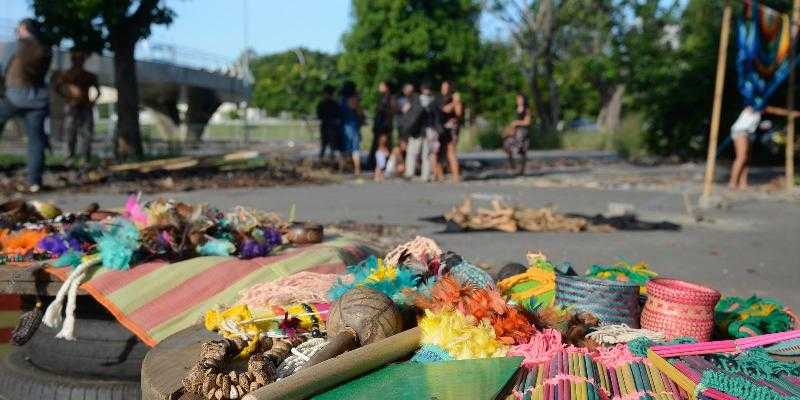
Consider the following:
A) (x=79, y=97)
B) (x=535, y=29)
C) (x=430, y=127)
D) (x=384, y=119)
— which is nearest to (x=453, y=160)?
(x=430, y=127)

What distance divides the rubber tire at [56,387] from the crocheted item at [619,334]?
6.38 feet

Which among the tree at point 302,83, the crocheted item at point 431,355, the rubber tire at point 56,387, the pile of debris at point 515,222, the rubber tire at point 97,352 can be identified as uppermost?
the tree at point 302,83

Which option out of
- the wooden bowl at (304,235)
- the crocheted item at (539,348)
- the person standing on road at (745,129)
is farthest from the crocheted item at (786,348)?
the person standing on road at (745,129)

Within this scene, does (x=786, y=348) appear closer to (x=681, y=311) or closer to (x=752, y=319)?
(x=681, y=311)

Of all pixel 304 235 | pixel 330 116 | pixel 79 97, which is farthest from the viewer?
pixel 330 116

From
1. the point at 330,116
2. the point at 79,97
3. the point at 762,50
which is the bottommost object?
the point at 330,116

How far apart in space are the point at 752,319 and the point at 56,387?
3.10 meters

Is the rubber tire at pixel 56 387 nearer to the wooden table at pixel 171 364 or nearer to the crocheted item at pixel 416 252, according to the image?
the wooden table at pixel 171 364

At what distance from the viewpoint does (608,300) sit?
3.05 m

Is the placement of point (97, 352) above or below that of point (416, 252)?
below

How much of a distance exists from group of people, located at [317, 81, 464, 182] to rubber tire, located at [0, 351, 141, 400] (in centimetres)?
1182

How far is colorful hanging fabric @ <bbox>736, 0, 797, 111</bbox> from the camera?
37.4 feet

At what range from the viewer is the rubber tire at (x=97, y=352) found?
3.46 meters

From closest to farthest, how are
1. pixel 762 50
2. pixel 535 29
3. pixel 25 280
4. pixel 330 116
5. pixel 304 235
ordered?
1. pixel 25 280
2. pixel 304 235
3. pixel 762 50
4. pixel 330 116
5. pixel 535 29
